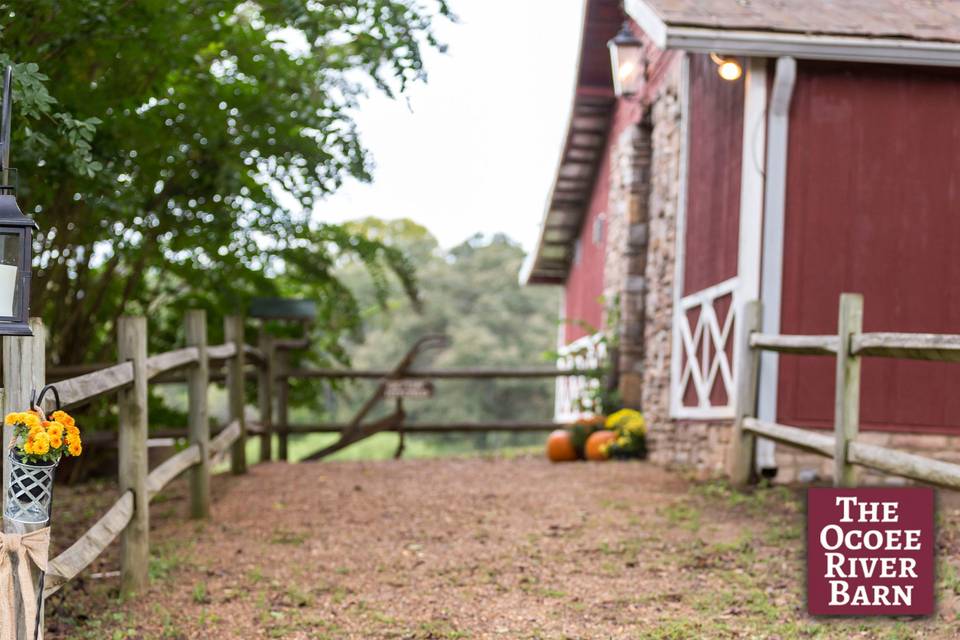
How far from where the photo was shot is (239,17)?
738 centimetres

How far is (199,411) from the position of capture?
21.9 ft

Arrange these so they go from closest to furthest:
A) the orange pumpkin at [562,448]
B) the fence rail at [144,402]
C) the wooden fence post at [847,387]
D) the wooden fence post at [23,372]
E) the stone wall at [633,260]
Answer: the wooden fence post at [23,372] < the fence rail at [144,402] < the wooden fence post at [847,387] < the orange pumpkin at [562,448] < the stone wall at [633,260]

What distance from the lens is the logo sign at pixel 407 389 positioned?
12.0m

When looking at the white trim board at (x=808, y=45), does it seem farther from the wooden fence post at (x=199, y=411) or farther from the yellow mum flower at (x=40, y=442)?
the yellow mum flower at (x=40, y=442)

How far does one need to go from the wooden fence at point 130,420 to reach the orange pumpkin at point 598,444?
3.89m

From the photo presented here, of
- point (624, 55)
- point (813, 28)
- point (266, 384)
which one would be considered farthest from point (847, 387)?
point (266, 384)

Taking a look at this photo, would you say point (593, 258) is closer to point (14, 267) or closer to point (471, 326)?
point (14, 267)

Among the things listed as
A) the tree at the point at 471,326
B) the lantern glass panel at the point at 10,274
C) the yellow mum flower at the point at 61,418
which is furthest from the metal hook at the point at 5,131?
the tree at the point at 471,326

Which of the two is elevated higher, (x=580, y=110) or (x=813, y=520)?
(x=580, y=110)

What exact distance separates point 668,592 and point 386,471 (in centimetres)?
494

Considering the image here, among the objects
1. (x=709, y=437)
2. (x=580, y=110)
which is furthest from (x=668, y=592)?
(x=580, y=110)

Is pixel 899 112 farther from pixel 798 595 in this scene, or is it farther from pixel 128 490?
pixel 128 490

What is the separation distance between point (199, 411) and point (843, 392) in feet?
11.9

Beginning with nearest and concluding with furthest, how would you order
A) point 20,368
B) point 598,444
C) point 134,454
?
point 20,368 < point 134,454 < point 598,444
